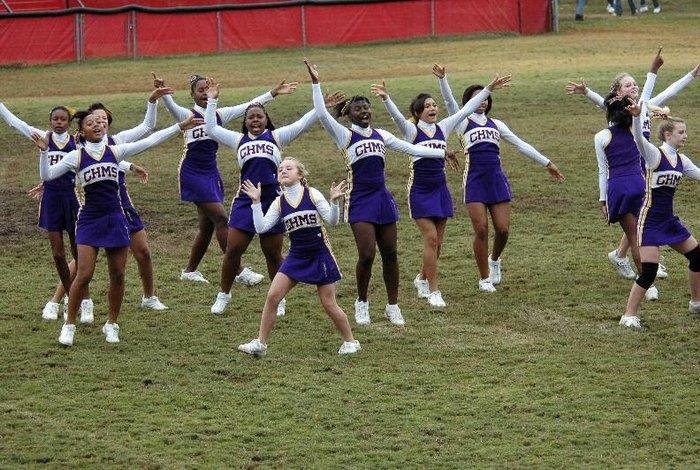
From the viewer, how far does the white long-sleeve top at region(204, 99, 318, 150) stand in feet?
43.5

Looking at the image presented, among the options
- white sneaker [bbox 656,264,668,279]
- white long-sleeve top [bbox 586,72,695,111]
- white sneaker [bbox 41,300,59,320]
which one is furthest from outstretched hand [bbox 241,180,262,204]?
white sneaker [bbox 656,264,668,279]

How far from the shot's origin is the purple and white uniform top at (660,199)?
1268 centimetres

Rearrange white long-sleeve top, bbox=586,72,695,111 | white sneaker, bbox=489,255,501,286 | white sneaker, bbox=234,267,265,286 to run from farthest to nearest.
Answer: white sneaker, bbox=234,267,265,286
white sneaker, bbox=489,255,501,286
white long-sleeve top, bbox=586,72,695,111

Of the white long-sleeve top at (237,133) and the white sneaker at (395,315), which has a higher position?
the white long-sleeve top at (237,133)

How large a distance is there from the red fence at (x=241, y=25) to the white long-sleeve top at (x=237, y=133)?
21.0 m

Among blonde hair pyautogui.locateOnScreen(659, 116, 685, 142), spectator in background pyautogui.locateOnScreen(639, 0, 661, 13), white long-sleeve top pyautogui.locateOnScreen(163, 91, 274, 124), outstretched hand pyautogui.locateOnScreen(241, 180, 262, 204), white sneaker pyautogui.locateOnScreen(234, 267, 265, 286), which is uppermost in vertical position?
spectator in background pyautogui.locateOnScreen(639, 0, 661, 13)

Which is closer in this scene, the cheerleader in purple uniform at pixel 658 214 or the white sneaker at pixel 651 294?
the cheerleader in purple uniform at pixel 658 214

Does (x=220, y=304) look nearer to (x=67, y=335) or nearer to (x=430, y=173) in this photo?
(x=67, y=335)

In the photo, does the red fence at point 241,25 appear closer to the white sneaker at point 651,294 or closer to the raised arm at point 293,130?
the raised arm at point 293,130

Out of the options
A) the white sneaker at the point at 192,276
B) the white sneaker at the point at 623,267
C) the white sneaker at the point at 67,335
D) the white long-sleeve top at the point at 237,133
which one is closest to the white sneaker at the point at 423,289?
the white long-sleeve top at the point at 237,133

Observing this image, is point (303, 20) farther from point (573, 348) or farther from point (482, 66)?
point (573, 348)

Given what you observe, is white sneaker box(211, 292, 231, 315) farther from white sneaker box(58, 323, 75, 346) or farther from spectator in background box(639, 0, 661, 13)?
spectator in background box(639, 0, 661, 13)

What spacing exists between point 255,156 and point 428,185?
1.84 metres

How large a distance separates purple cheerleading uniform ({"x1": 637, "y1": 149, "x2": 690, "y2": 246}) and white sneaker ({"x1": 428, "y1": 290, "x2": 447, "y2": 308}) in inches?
88.4
